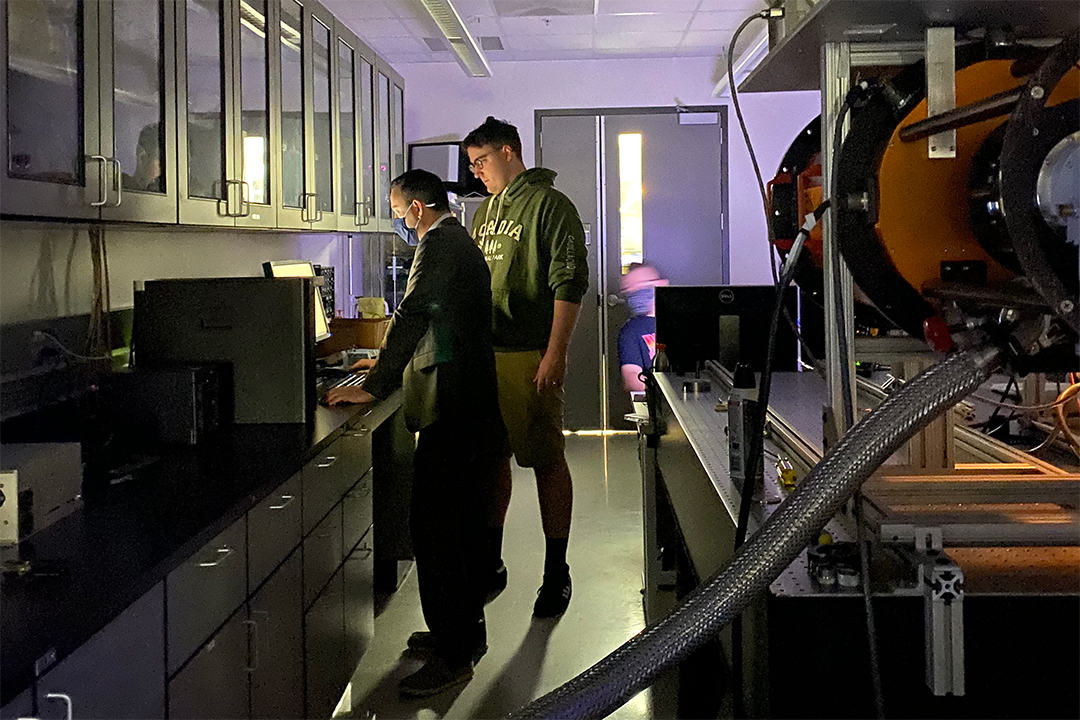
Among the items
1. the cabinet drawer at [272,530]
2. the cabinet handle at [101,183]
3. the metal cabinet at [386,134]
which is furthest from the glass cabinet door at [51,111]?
the metal cabinet at [386,134]

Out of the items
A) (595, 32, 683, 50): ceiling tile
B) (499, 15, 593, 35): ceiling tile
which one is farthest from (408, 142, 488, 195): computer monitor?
(595, 32, 683, 50): ceiling tile

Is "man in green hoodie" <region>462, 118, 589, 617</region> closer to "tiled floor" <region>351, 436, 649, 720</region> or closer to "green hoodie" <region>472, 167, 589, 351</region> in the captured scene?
"green hoodie" <region>472, 167, 589, 351</region>

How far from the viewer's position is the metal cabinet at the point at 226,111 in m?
2.42

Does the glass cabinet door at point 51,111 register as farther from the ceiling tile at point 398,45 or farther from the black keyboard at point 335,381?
the ceiling tile at point 398,45

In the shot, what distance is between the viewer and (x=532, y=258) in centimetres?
342

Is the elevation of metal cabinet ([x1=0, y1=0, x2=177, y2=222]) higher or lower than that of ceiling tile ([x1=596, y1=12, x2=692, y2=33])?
lower

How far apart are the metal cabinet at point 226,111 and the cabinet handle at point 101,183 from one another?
413 mm

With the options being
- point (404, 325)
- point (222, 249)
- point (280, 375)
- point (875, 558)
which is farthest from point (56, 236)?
point (875, 558)

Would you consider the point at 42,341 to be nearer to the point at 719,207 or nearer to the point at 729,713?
the point at 729,713

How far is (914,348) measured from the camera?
1.48 metres

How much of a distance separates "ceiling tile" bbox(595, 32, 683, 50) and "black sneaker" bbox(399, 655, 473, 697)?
4008mm

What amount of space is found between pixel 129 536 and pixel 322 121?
2.47 meters

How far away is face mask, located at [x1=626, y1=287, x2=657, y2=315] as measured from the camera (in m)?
6.46

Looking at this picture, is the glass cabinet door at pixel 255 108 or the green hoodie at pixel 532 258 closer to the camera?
the glass cabinet door at pixel 255 108
